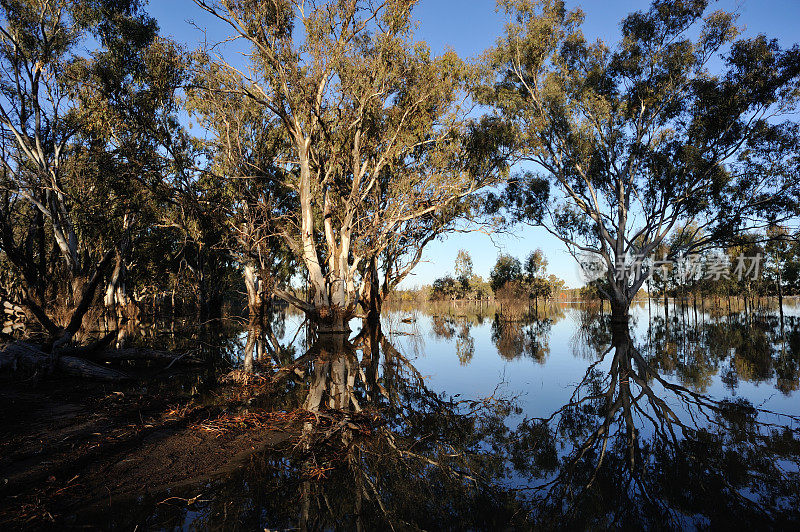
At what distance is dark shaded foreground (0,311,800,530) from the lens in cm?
236

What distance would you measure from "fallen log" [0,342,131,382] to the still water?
2602 mm

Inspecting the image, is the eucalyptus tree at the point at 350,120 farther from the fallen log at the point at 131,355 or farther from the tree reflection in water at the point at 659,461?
the tree reflection in water at the point at 659,461

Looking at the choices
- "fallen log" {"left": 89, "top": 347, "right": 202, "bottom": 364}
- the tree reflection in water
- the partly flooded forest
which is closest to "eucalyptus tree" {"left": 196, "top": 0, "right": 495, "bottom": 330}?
the partly flooded forest

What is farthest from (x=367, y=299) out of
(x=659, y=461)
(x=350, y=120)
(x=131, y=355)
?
(x=659, y=461)

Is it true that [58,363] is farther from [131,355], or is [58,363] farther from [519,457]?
[519,457]

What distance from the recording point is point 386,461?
3121 millimetres

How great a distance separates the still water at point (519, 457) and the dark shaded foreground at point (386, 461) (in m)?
0.02

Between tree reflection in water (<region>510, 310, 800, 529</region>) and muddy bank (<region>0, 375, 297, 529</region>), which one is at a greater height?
muddy bank (<region>0, 375, 297, 529</region>)

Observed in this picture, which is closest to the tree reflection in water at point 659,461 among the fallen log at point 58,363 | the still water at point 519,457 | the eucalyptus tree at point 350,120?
the still water at point 519,457

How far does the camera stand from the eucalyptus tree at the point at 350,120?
13562mm

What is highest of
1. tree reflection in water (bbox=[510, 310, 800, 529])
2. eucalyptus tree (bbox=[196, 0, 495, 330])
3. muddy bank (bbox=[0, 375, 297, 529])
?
eucalyptus tree (bbox=[196, 0, 495, 330])

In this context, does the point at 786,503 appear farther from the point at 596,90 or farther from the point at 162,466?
the point at 596,90

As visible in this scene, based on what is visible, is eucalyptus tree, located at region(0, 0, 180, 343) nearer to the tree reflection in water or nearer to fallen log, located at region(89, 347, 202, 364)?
fallen log, located at region(89, 347, 202, 364)

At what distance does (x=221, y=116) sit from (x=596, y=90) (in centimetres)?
1636
